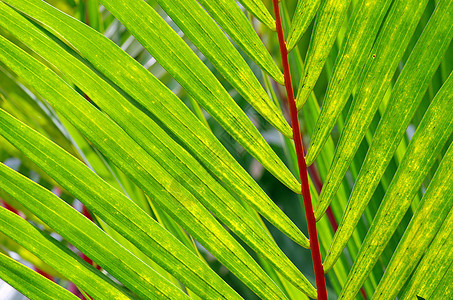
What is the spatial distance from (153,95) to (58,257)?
0.18m

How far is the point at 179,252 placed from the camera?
1.24 ft

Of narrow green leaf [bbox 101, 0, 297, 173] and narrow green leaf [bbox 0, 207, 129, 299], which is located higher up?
narrow green leaf [bbox 101, 0, 297, 173]

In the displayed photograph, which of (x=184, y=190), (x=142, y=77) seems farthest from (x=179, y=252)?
(x=142, y=77)

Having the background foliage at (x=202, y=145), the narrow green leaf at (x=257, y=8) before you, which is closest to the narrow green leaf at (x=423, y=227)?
the background foliage at (x=202, y=145)

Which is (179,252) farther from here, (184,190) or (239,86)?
(239,86)

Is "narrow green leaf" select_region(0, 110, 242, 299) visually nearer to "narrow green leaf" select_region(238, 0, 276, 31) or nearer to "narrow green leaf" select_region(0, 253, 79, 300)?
"narrow green leaf" select_region(0, 253, 79, 300)

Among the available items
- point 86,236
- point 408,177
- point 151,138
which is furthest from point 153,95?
point 408,177

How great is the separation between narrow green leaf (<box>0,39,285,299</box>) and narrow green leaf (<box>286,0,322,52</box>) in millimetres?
187

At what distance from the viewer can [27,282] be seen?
35cm

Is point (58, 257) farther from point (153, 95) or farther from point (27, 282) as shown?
point (153, 95)

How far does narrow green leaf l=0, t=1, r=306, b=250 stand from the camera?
1.19 ft

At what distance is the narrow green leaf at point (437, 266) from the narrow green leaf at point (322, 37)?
18 centimetres

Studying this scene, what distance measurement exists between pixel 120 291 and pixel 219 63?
24cm

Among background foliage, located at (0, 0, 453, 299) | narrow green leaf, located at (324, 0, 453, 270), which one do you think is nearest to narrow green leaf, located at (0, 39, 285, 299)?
background foliage, located at (0, 0, 453, 299)
